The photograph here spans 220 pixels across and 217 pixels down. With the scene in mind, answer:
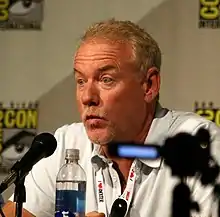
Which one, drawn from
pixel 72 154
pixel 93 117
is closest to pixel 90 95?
pixel 93 117

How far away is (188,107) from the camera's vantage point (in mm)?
2186

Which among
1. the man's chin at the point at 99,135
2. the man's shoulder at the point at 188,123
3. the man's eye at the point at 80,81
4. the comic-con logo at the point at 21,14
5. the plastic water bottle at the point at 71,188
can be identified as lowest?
the plastic water bottle at the point at 71,188

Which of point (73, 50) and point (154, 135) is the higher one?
point (73, 50)

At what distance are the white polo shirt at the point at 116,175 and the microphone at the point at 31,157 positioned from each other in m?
0.43

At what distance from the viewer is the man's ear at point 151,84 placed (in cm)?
170

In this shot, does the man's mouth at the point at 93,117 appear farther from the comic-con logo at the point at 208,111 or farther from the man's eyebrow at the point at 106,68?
the comic-con logo at the point at 208,111

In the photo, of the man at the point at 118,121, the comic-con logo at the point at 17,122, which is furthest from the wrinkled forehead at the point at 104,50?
the comic-con logo at the point at 17,122

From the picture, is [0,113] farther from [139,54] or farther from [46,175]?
[139,54]

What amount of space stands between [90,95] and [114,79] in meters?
0.10

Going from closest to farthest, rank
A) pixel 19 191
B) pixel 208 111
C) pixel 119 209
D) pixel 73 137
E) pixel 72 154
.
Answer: pixel 19 191
pixel 119 209
pixel 72 154
pixel 73 137
pixel 208 111

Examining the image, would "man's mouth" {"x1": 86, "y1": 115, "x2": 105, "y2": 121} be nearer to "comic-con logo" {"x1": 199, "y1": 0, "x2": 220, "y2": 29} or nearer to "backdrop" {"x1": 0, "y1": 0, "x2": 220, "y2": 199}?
"backdrop" {"x1": 0, "y1": 0, "x2": 220, "y2": 199}

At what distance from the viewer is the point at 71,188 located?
154 centimetres

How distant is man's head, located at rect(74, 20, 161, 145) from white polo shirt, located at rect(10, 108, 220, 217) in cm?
9

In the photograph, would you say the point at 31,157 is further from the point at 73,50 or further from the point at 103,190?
the point at 73,50
